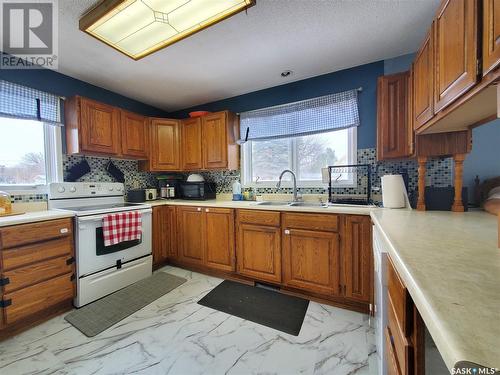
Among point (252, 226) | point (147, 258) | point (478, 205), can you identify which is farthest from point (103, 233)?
point (478, 205)

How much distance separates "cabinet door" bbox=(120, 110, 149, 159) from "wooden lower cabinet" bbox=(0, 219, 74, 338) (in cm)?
119

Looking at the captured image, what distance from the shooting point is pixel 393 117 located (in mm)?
1721

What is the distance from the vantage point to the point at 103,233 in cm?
196

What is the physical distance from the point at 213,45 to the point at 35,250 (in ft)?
7.21

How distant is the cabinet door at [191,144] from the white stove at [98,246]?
868 mm

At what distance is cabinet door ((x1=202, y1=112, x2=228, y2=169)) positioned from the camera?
8.97 ft

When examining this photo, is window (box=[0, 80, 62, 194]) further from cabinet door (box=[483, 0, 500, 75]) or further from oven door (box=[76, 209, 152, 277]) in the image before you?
cabinet door (box=[483, 0, 500, 75])

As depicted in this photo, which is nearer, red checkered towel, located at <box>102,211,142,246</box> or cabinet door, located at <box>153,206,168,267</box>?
red checkered towel, located at <box>102,211,142,246</box>

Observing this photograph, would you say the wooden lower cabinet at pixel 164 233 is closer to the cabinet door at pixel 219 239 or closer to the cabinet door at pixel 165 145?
the cabinet door at pixel 219 239

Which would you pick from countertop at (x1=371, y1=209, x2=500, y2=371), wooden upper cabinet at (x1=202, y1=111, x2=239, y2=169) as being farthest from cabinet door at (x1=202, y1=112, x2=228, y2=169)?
countertop at (x1=371, y1=209, x2=500, y2=371)

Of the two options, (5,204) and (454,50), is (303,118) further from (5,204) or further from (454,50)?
(5,204)

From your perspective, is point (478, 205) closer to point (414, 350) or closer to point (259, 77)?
point (414, 350)

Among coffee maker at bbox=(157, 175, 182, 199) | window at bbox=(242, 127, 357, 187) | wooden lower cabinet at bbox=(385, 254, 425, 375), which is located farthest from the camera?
coffee maker at bbox=(157, 175, 182, 199)

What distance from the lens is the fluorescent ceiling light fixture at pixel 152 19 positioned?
1228mm
